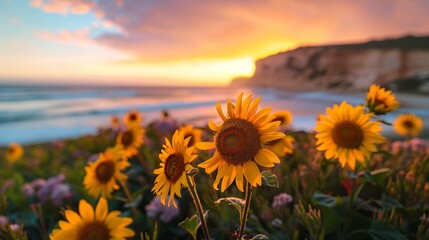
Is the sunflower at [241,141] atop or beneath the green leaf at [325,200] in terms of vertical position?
atop

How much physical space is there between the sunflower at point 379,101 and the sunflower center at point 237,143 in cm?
Answer: 123

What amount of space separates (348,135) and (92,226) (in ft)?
4.46

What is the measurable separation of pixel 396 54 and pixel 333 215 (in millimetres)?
43433

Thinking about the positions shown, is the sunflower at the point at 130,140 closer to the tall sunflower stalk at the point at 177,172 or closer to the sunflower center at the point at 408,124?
the tall sunflower stalk at the point at 177,172

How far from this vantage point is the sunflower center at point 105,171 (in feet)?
6.40

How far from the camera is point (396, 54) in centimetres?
3847

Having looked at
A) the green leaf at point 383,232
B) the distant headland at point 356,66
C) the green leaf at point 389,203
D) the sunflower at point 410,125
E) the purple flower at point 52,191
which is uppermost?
the distant headland at point 356,66

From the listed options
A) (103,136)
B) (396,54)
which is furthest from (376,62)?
(103,136)

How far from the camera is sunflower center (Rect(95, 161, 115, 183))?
6.40 feet

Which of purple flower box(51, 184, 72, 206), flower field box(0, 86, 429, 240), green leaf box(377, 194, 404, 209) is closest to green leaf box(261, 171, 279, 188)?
flower field box(0, 86, 429, 240)

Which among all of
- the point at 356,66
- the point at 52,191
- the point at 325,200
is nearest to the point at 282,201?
the point at 325,200

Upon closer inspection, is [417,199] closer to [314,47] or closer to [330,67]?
[330,67]

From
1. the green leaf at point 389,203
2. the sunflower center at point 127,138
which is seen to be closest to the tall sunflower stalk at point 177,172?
the green leaf at point 389,203

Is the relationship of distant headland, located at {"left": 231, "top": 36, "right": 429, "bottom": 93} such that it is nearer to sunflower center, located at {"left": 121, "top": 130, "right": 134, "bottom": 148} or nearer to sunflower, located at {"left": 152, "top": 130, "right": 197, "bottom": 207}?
sunflower center, located at {"left": 121, "top": 130, "right": 134, "bottom": 148}
